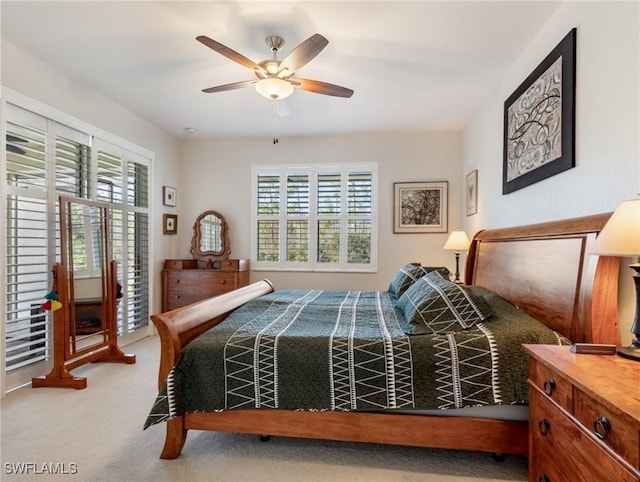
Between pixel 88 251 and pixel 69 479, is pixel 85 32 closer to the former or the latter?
pixel 88 251

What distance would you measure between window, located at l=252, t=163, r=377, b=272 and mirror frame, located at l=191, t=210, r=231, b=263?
396mm

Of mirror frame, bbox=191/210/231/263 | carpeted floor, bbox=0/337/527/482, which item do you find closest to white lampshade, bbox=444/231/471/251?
carpeted floor, bbox=0/337/527/482

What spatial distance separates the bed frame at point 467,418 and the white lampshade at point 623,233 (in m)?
0.40

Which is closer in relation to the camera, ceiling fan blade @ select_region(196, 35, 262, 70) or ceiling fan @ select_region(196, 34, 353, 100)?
ceiling fan blade @ select_region(196, 35, 262, 70)

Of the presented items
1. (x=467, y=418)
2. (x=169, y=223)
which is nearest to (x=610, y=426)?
(x=467, y=418)

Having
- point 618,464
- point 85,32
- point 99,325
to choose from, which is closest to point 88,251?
point 99,325

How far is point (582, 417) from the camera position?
1.06 m

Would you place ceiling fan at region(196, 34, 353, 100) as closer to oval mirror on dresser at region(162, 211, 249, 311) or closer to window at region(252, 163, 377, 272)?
window at region(252, 163, 377, 272)

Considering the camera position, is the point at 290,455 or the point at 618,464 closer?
the point at 618,464

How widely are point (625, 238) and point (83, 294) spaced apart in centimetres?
376

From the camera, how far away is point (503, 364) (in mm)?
1581

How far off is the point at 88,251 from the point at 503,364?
3.40 meters

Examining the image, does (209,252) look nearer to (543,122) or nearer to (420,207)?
(420,207)

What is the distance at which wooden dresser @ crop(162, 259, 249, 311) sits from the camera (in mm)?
4340
